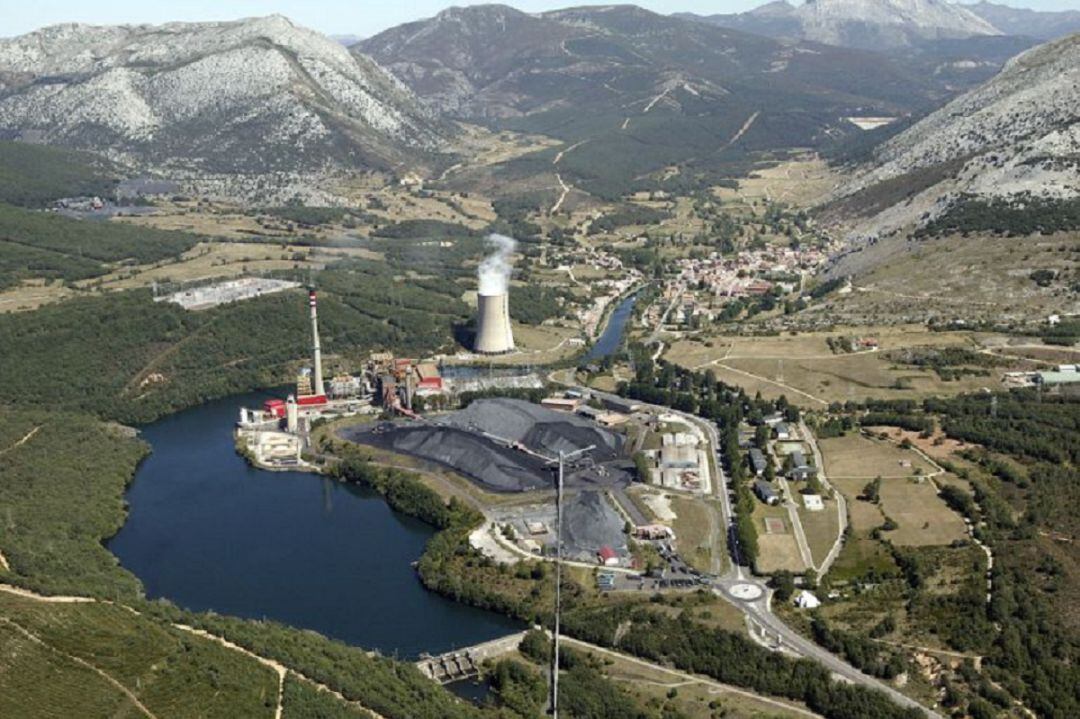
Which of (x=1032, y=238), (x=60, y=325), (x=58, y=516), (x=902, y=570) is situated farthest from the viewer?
(x=1032, y=238)

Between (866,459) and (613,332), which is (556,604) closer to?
(866,459)

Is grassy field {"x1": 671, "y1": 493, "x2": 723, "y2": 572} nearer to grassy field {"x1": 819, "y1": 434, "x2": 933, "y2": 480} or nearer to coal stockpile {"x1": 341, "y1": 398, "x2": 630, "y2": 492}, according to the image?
coal stockpile {"x1": 341, "y1": 398, "x2": 630, "y2": 492}

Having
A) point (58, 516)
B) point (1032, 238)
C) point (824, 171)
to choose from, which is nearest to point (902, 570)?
point (58, 516)

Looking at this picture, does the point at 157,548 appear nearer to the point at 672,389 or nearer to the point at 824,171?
the point at 672,389

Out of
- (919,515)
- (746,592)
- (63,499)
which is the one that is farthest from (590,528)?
(63,499)

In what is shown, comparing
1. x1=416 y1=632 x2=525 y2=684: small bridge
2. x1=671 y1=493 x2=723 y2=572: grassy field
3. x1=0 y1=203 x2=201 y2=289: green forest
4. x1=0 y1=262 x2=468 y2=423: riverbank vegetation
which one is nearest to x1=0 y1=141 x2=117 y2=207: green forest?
x1=0 y1=203 x2=201 y2=289: green forest

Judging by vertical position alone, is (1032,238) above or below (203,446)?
above
